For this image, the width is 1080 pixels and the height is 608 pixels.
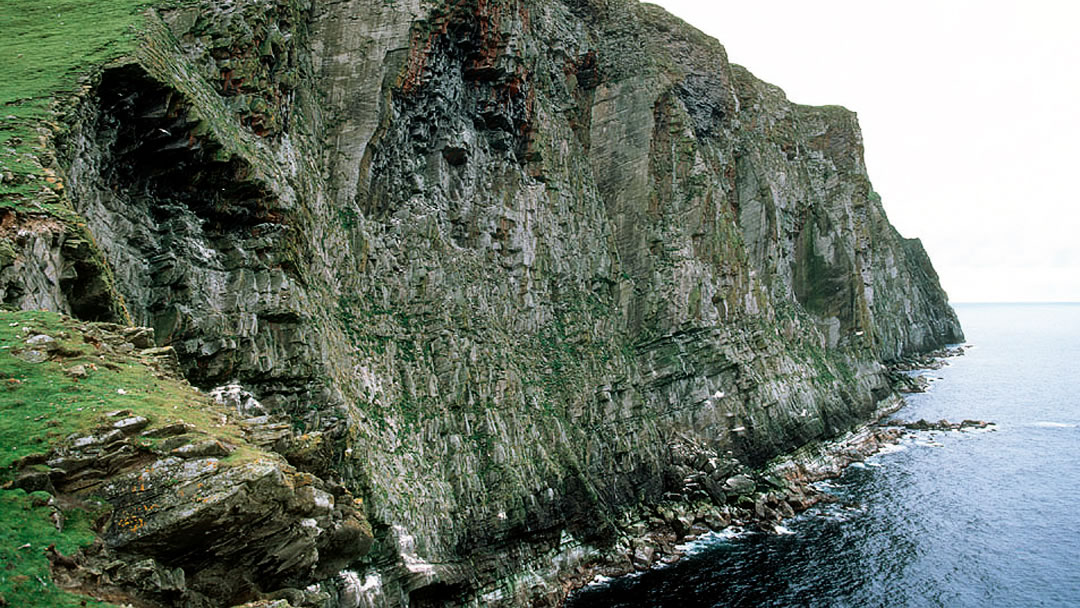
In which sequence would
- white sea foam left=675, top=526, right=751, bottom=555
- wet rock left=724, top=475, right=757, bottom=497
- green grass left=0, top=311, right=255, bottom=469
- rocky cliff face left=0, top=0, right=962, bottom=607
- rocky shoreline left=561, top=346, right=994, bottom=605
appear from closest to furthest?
1. green grass left=0, top=311, right=255, bottom=469
2. rocky cliff face left=0, top=0, right=962, bottom=607
3. rocky shoreline left=561, top=346, right=994, bottom=605
4. white sea foam left=675, top=526, right=751, bottom=555
5. wet rock left=724, top=475, right=757, bottom=497

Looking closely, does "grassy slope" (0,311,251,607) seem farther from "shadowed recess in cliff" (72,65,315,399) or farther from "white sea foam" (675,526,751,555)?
"white sea foam" (675,526,751,555)

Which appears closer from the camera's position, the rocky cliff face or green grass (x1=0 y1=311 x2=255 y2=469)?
green grass (x1=0 y1=311 x2=255 y2=469)

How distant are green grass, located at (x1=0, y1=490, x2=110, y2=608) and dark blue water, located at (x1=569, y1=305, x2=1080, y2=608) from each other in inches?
1245

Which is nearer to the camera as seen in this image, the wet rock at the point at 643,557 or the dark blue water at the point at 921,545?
the dark blue water at the point at 921,545

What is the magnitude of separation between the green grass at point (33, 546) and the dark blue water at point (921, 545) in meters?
31.6

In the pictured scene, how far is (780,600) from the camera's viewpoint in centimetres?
3756

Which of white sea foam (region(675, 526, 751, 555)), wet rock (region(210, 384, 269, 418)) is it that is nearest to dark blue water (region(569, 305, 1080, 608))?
white sea foam (region(675, 526, 751, 555))

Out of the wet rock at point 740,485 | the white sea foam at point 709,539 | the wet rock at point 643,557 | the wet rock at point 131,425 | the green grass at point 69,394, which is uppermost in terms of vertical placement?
the green grass at point 69,394

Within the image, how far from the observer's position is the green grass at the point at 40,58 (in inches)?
725

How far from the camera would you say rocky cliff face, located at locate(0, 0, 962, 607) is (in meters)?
26.9

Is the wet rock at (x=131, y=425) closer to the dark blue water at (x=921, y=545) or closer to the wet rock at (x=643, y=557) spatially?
the dark blue water at (x=921, y=545)

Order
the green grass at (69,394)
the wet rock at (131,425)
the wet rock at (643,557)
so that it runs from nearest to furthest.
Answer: the green grass at (69,394), the wet rock at (131,425), the wet rock at (643,557)

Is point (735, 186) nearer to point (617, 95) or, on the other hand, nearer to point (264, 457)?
point (617, 95)

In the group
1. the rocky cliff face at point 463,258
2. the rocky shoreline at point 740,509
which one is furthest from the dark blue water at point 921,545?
the rocky cliff face at point 463,258
